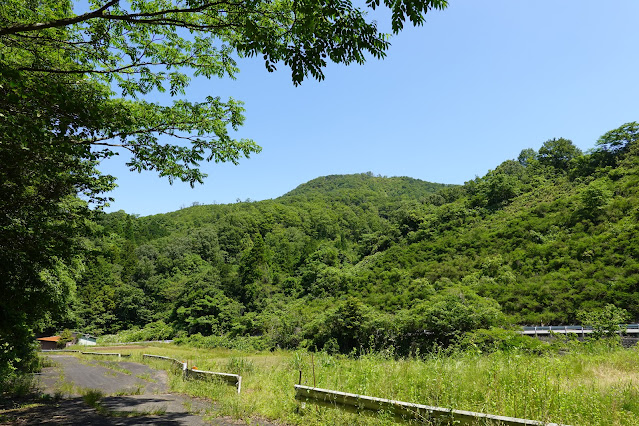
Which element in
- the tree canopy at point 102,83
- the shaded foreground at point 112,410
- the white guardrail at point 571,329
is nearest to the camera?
the tree canopy at point 102,83

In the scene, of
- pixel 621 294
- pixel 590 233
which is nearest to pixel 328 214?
pixel 590 233

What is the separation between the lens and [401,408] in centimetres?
455

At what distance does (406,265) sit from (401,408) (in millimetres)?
54183

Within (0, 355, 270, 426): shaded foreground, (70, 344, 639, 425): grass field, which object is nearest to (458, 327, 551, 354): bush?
(70, 344, 639, 425): grass field

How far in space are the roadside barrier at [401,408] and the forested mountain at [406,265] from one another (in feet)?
17.3

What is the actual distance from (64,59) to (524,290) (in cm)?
3794

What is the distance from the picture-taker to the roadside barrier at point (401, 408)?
380 cm

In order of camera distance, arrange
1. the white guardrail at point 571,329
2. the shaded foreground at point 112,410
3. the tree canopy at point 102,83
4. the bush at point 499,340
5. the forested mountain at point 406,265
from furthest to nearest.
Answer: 1. the forested mountain at point 406,265
2. the white guardrail at point 571,329
3. the bush at point 499,340
4. the shaded foreground at point 112,410
5. the tree canopy at point 102,83

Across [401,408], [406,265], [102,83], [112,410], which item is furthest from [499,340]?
[406,265]

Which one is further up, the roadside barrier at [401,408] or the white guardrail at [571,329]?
the roadside barrier at [401,408]

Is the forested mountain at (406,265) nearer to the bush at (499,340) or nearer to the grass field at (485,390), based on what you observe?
the grass field at (485,390)

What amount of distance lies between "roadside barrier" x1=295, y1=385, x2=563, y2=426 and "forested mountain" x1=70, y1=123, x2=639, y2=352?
528 cm

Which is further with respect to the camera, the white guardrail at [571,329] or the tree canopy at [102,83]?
the white guardrail at [571,329]

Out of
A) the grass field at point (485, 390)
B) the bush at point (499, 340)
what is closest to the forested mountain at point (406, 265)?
the grass field at point (485, 390)
